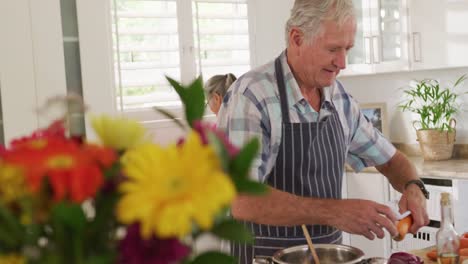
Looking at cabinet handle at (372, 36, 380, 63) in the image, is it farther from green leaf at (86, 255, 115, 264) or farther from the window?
green leaf at (86, 255, 115, 264)

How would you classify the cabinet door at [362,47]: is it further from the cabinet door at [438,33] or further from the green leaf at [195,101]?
the green leaf at [195,101]

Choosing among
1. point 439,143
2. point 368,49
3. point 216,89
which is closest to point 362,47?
point 368,49

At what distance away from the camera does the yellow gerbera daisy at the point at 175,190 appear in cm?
45

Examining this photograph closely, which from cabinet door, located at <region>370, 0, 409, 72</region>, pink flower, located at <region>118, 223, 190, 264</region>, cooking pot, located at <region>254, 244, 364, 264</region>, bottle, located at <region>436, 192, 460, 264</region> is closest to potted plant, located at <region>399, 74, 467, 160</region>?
cabinet door, located at <region>370, 0, 409, 72</region>

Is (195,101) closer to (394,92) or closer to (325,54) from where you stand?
(325,54)

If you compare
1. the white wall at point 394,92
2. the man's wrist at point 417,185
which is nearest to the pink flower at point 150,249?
the man's wrist at point 417,185

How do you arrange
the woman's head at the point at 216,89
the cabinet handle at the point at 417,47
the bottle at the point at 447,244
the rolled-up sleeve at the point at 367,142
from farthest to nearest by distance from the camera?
the cabinet handle at the point at 417,47 < the woman's head at the point at 216,89 < the rolled-up sleeve at the point at 367,142 < the bottle at the point at 447,244

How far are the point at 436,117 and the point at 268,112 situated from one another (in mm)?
2387

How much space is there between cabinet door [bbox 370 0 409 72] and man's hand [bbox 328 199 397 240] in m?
2.36

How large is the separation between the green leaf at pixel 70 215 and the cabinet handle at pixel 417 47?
12.0 ft

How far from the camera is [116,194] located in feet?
1.71

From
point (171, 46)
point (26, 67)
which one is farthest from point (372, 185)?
point (26, 67)

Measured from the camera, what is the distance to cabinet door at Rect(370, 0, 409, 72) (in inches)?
158

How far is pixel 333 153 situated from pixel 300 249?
53 centimetres
